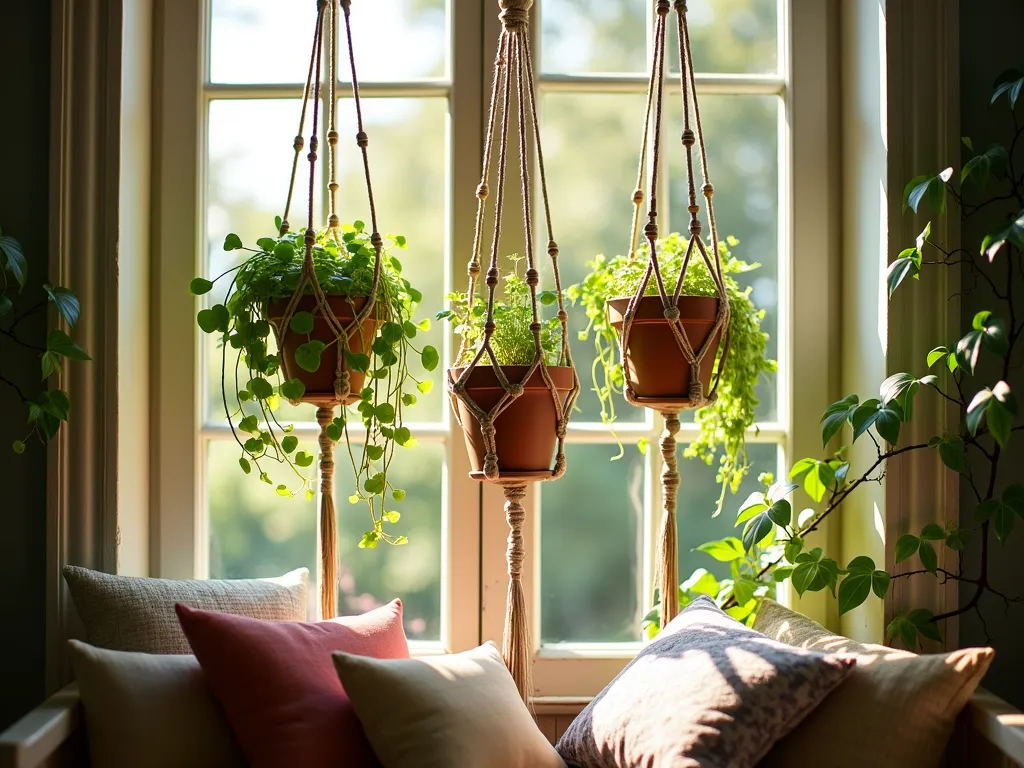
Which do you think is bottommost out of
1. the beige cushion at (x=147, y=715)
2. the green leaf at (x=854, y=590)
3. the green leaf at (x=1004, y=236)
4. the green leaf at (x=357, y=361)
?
the beige cushion at (x=147, y=715)

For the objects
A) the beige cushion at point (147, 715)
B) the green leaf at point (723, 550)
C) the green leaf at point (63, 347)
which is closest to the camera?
the beige cushion at point (147, 715)

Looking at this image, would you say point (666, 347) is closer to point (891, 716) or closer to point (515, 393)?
point (515, 393)

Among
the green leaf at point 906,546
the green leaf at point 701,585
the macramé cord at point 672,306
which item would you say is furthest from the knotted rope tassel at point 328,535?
the green leaf at point 906,546

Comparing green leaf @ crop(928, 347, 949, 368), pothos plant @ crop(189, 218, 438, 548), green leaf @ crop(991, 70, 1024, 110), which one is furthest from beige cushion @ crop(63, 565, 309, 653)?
green leaf @ crop(991, 70, 1024, 110)

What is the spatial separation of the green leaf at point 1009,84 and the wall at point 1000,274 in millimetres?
100

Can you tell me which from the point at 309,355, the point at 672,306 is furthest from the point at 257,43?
the point at 672,306

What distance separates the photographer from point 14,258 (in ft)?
5.18

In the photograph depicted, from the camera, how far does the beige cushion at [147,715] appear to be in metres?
1.41

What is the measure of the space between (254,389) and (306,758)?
0.62m

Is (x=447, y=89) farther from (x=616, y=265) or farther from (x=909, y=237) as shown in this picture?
(x=909, y=237)

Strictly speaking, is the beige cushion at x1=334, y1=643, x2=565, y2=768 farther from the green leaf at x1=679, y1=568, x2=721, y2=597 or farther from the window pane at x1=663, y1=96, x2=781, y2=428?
the window pane at x1=663, y1=96, x2=781, y2=428

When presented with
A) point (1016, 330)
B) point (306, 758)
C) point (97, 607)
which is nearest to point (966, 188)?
point (1016, 330)

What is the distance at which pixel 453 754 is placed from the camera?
131cm

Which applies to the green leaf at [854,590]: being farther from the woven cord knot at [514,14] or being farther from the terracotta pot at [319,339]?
the woven cord knot at [514,14]
